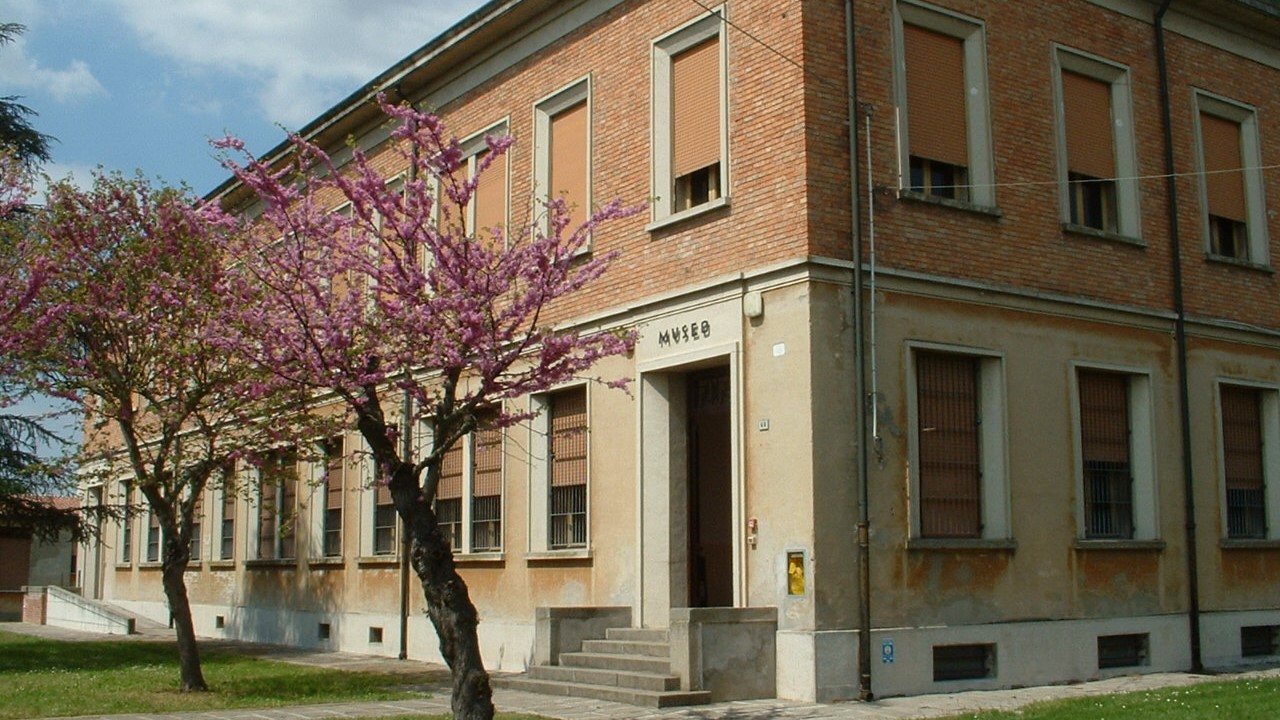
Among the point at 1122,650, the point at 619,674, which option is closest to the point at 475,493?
the point at 619,674

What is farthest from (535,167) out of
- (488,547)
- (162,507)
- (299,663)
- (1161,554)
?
(1161,554)

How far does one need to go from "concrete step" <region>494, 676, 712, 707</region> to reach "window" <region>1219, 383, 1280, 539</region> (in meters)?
7.91

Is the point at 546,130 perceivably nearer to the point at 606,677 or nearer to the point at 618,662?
the point at 618,662

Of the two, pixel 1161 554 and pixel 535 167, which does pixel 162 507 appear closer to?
pixel 535 167

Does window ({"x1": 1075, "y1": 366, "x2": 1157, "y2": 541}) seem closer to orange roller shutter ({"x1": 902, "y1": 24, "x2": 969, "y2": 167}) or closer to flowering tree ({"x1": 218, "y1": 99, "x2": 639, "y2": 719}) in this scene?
orange roller shutter ({"x1": 902, "y1": 24, "x2": 969, "y2": 167})

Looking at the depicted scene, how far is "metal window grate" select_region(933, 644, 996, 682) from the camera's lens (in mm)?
14945

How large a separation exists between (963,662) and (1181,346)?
17.0 feet

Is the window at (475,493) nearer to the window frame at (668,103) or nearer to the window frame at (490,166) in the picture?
the window frame at (490,166)

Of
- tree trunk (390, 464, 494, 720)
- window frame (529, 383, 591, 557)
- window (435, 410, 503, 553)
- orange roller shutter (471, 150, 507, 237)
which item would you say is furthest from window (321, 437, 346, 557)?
tree trunk (390, 464, 494, 720)

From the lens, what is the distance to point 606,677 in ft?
49.4

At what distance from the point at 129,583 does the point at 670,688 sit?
24.4 meters

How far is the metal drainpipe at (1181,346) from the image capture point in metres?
17.1

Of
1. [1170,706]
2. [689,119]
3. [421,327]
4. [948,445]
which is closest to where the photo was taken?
[421,327]

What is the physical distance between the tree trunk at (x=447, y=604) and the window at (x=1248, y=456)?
10.7 metres
